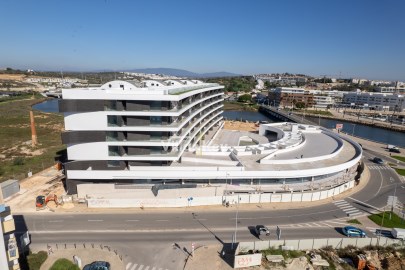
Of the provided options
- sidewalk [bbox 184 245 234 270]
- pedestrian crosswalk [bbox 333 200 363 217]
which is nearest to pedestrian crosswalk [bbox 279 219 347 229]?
pedestrian crosswalk [bbox 333 200 363 217]

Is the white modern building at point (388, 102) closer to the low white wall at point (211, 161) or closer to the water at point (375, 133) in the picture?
the water at point (375, 133)

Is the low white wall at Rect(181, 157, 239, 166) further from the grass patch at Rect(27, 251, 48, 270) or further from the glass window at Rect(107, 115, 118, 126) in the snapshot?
the grass patch at Rect(27, 251, 48, 270)

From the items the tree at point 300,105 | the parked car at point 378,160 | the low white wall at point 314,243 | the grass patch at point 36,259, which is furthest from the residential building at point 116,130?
the tree at point 300,105

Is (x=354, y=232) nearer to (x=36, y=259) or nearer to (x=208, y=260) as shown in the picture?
(x=208, y=260)

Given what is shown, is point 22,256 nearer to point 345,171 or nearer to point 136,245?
point 136,245

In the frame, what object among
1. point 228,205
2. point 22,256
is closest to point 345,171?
point 228,205
